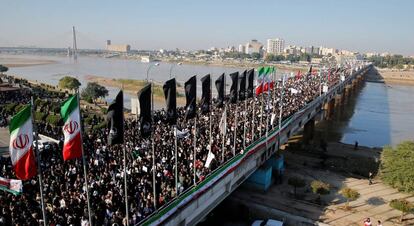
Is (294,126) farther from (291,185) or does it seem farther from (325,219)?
(325,219)

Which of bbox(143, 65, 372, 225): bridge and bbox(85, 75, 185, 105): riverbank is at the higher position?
bbox(143, 65, 372, 225): bridge

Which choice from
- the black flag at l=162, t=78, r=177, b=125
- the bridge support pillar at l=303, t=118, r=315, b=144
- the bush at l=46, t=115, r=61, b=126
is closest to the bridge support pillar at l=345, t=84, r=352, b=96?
the bridge support pillar at l=303, t=118, r=315, b=144

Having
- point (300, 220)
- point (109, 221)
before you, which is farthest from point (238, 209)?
point (109, 221)

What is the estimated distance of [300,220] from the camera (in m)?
21.5

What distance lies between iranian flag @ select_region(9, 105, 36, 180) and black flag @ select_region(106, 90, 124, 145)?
3.00 meters

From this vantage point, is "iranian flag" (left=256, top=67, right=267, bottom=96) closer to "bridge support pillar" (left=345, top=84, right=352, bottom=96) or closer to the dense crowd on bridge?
the dense crowd on bridge

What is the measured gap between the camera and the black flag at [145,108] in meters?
13.5

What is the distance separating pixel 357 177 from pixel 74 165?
22514mm

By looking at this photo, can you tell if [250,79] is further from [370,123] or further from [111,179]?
[370,123]

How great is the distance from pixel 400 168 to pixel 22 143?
994 inches

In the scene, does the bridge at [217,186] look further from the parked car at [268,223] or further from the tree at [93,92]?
Result: the tree at [93,92]

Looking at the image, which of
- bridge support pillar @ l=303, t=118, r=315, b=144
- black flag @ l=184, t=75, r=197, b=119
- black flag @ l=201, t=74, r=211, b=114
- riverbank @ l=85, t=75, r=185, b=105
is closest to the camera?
black flag @ l=184, t=75, r=197, b=119

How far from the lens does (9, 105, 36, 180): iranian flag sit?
31.3 feet

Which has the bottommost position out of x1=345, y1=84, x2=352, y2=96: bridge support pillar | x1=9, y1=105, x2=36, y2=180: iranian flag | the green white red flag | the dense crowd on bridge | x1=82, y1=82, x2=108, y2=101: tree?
x1=345, y1=84, x2=352, y2=96: bridge support pillar
